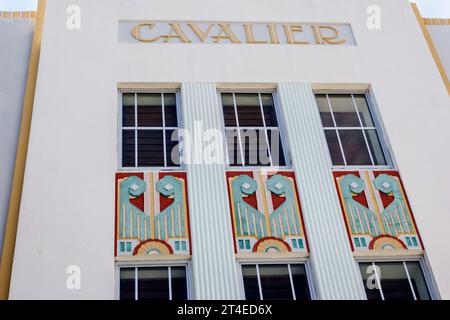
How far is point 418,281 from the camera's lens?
1009 cm

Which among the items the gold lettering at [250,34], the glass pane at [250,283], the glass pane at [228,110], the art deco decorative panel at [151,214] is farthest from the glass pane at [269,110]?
the glass pane at [250,283]

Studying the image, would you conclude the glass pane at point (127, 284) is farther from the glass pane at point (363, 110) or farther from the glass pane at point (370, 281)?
the glass pane at point (363, 110)

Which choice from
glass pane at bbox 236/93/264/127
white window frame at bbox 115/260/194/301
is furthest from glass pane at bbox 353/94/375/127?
white window frame at bbox 115/260/194/301

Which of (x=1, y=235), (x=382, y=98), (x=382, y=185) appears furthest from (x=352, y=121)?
(x=1, y=235)

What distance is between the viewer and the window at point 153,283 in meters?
9.66

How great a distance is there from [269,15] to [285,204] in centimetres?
454

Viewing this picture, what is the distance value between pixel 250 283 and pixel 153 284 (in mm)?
1391

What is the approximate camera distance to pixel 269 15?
530 inches

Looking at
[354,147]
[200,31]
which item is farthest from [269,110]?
[200,31]

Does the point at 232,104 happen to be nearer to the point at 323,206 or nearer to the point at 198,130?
the point at 198,130

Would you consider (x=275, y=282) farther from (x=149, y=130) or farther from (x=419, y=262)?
(x=149, y=130)

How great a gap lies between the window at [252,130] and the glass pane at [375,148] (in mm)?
1574

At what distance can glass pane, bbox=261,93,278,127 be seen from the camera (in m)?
11.9

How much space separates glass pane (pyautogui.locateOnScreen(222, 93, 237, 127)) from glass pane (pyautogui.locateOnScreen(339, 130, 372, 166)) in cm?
187
